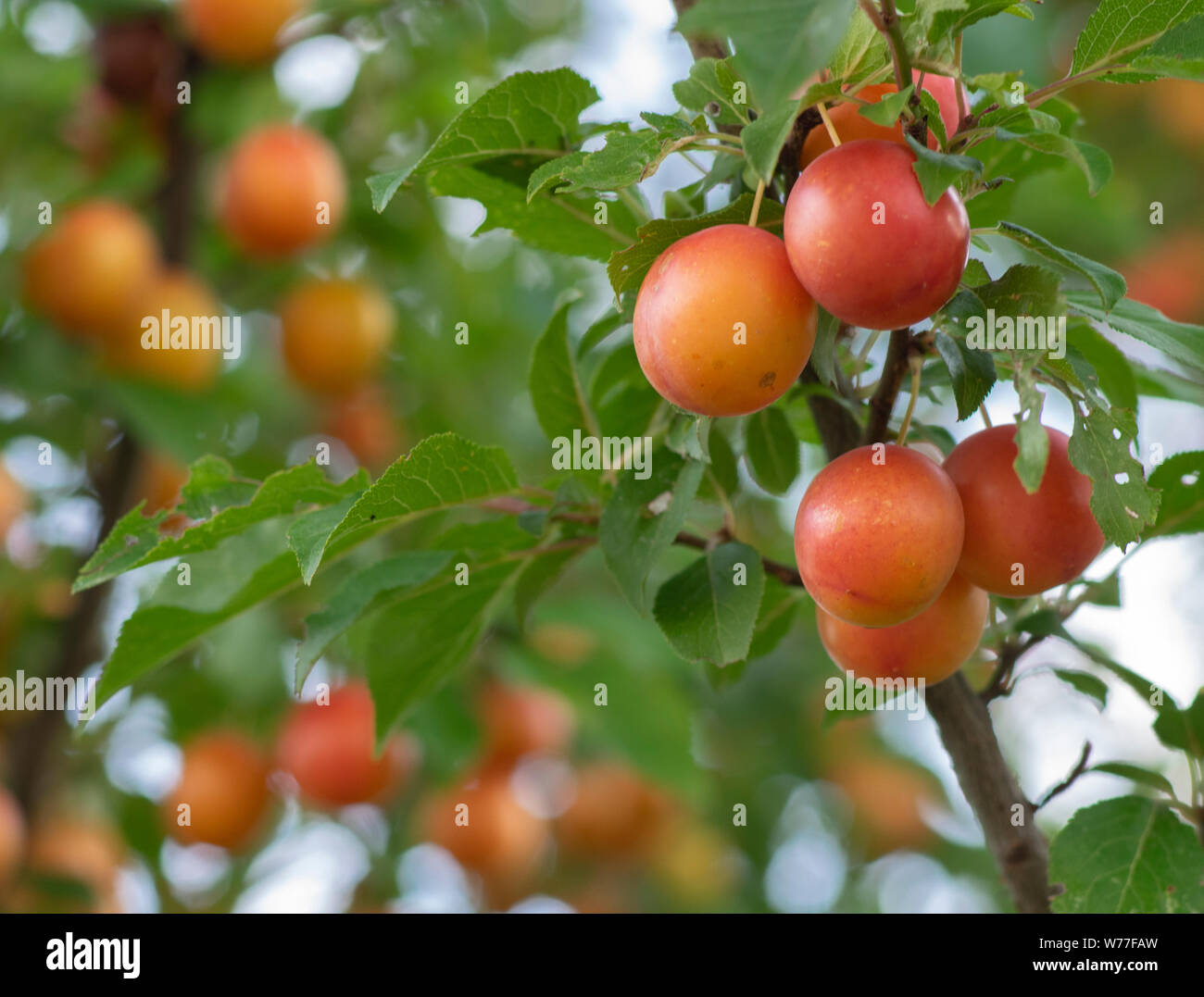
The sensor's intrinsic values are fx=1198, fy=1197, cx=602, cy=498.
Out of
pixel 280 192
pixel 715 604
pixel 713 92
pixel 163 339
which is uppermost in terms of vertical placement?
pixel 280 192

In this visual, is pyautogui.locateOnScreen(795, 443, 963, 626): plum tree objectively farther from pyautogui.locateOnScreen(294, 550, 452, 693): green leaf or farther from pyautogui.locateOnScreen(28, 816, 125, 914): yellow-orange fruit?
pyautogui.locateOnScreen(28, 816, 125, 914): yellow-orange fruit

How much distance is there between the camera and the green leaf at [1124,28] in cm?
77

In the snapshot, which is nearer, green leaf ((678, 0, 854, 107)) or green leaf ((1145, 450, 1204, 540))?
green leaf ((678, 0, 854, 107))

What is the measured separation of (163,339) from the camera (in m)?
Answer: 2.02

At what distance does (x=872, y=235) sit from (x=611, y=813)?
2.40 m

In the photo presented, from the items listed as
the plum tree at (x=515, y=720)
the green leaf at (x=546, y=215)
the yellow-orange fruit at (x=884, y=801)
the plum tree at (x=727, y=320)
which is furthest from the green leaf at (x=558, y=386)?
the yellow-orange fruit at (x=884, y=801)

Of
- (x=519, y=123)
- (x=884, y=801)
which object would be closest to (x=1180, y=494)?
(x=519, y=123)

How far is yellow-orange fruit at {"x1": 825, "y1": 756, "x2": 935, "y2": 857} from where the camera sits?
302cm

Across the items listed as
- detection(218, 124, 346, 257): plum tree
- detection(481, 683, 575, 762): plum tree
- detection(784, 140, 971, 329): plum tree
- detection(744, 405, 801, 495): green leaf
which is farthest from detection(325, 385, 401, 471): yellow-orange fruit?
detection(784, 140, 971, 329): plum tree

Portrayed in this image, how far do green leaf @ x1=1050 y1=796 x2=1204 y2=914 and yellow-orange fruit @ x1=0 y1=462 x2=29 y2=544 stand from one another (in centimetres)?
194

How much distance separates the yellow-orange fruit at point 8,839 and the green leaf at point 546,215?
1.34 metres

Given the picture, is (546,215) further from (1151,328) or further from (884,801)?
(884,801)
